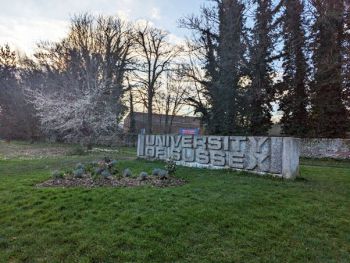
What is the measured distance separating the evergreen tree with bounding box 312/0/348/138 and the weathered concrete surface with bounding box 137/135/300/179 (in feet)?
30.9

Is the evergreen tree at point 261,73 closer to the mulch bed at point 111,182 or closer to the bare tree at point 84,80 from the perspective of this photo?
the bare tree at point 84,80

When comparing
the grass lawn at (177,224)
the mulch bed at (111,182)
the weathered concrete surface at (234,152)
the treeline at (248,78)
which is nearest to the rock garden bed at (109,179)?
the mulch bed at (111,182)

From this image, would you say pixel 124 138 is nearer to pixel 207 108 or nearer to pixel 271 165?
pixel 207 108

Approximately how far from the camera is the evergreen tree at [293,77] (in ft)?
63.7

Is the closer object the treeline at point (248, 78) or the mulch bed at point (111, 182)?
the mulch bed at point (111, 182)

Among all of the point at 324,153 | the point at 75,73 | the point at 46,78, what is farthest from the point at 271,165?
the point at 46,78

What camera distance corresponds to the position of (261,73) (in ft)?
69.0

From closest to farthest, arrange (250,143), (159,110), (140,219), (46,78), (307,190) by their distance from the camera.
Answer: (140,219)
(307,190)
(250,143)
(46,78)
(159,110)

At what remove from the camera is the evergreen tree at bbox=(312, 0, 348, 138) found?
56.8ft

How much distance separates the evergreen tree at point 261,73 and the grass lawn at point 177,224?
1421cm

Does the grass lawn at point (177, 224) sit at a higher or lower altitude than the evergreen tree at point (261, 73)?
lower

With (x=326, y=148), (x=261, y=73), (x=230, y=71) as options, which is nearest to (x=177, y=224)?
(x=326, y=148)

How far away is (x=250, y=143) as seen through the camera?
9.59 meters

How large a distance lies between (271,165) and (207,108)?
1521 centimetres
